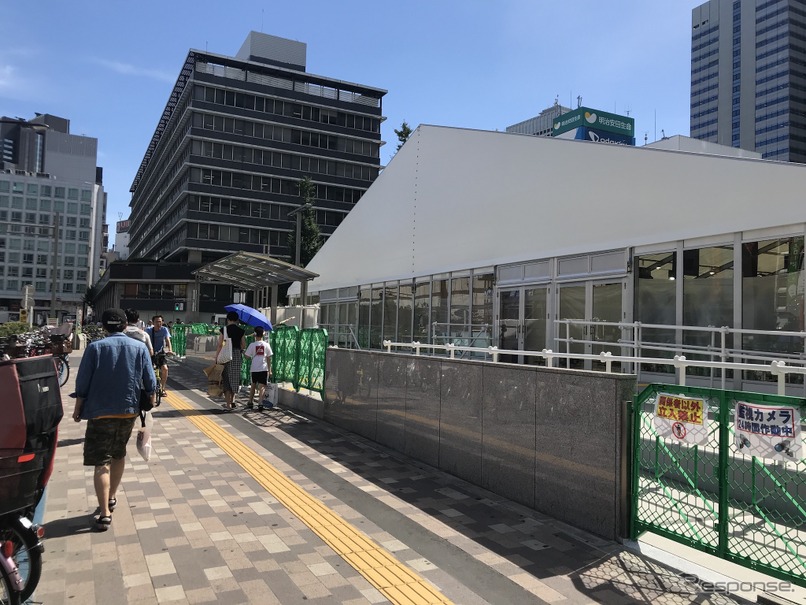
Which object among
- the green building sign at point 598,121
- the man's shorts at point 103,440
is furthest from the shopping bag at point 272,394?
the green building sign at point 598,121

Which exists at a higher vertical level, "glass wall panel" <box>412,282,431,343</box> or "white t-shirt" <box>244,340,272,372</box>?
"glass wall panel" <box>412,282,431,343</box>

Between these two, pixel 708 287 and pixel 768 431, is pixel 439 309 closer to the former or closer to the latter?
pixel 708 287

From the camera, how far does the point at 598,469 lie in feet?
16.7

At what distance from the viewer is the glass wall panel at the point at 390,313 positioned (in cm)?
1881

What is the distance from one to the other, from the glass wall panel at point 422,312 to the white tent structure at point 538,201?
531 mm

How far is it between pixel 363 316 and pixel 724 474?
1715 centimetres

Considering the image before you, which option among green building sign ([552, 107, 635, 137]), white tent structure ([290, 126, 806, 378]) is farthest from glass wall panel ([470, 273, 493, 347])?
green building sign ([552, 107, 635, 137])

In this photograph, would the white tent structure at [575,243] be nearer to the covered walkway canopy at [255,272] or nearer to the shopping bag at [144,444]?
the covered walkway canopy at [255,272]

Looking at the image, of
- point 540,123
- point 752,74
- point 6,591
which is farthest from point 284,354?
point 752,74

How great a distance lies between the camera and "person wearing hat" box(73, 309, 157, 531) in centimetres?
509

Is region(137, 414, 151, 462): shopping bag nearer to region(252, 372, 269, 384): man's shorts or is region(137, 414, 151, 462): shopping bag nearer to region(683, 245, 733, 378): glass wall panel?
region(252, 372, 269, 384): man's shorts

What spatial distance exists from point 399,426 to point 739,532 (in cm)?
478

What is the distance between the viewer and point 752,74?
81812 mm

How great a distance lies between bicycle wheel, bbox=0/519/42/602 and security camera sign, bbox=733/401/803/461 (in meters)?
4.58
